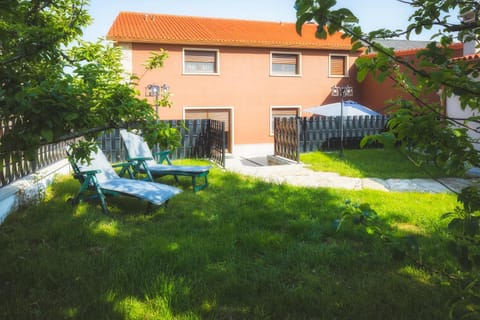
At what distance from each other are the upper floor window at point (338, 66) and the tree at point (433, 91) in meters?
18.4

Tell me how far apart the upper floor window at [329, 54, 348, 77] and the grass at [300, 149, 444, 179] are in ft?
22.9

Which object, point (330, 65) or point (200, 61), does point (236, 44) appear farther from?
point (330, 65)

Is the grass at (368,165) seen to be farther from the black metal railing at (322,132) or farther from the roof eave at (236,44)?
the roof eave at (236,44)

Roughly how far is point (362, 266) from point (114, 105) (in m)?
2.70

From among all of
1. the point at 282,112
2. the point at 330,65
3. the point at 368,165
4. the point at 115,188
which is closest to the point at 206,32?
the point at 282,112

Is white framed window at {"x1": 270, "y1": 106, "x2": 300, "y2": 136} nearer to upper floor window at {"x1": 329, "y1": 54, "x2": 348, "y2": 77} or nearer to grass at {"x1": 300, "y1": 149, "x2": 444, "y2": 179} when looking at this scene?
upper floor window at {"x1": 329, "y1": 54, "x2": 348, "y2": 77}

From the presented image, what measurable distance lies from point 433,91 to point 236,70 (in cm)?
1694

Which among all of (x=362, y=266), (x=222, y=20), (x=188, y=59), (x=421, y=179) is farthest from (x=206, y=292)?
(x=222, y=20)

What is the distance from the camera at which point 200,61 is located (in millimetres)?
17984

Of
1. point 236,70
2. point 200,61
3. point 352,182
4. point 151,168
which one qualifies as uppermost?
point 200,61

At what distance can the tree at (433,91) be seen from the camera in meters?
1.73

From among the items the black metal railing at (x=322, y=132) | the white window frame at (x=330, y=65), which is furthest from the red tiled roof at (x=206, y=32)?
the black metal railing at (x=322, y=132)

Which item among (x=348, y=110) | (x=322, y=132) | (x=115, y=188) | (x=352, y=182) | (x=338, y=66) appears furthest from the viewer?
(x=338, y=66)

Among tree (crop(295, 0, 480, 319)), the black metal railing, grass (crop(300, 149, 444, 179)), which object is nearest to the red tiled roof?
the black metal railing
